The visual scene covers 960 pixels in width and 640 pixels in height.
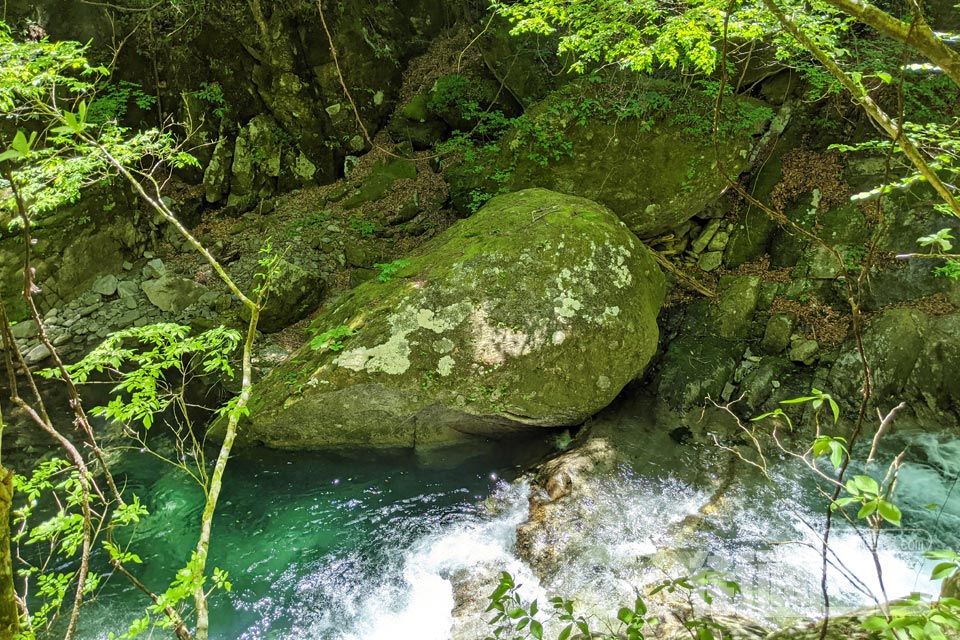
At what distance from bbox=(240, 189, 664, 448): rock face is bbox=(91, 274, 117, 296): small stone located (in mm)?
4313

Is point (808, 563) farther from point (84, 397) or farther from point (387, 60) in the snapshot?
point (387, 60)

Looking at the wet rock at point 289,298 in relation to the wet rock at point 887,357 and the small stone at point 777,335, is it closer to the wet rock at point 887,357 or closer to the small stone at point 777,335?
the small stone at point 777,335

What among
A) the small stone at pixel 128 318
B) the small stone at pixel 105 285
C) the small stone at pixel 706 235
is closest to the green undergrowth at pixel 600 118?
the small stone at pixel 706 235

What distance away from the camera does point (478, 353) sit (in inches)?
213

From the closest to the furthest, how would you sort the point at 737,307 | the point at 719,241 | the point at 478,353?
the point at 478,353, the point at 737,307, the point at 719,241

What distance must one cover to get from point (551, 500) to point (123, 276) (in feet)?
26.5

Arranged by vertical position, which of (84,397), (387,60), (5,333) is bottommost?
(84,397)

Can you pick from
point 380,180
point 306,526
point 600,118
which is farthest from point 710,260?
point 306,526

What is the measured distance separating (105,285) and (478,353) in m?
6.86

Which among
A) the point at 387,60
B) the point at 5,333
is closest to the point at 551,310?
the point at 5,333

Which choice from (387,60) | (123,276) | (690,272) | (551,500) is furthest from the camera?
(387,60)

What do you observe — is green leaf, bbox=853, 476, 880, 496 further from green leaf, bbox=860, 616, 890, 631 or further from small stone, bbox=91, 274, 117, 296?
small stone, bbox=91, 274, 117, 296

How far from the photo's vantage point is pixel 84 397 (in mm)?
6539

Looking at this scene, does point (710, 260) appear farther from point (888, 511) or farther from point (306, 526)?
point (888, 511)
